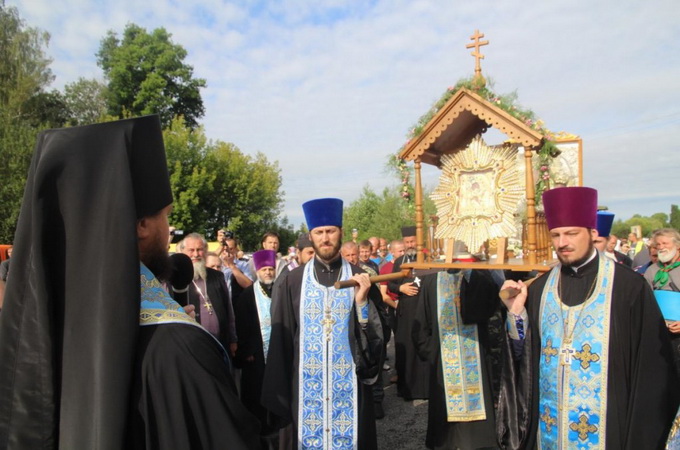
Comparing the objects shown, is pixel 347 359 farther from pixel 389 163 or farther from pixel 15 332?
pixel 15 332

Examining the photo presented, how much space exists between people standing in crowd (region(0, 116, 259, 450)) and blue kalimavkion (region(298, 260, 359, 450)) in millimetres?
2639

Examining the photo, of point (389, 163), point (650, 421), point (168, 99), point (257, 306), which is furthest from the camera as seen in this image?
point (168, 99)

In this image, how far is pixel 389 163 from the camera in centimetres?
502

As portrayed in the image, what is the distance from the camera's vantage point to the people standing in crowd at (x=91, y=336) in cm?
141

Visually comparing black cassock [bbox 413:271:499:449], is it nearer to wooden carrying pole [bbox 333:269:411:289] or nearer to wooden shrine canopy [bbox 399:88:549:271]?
wooden shrine canopy [bbox 399:88:549:271]

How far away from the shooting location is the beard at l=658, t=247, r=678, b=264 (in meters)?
5.66

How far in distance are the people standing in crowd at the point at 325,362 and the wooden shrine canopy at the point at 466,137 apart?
2.49 feet

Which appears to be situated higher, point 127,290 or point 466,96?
point 466,96

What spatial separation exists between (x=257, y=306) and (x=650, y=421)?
391 centimetres

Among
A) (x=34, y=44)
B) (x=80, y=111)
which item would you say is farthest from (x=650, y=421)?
(x=80, y=111)

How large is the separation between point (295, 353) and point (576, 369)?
84.3 inches

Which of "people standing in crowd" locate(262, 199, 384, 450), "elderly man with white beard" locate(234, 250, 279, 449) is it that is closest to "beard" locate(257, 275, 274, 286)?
"elderly man with white beard" locate(234, 250, 279, 449)

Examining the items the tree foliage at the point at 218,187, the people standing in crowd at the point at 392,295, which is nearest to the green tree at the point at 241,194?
the tree foliage at the point at 218,187

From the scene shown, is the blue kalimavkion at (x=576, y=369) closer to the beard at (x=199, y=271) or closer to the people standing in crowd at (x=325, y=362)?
the people standing in crowd at (x=325, y=362)
